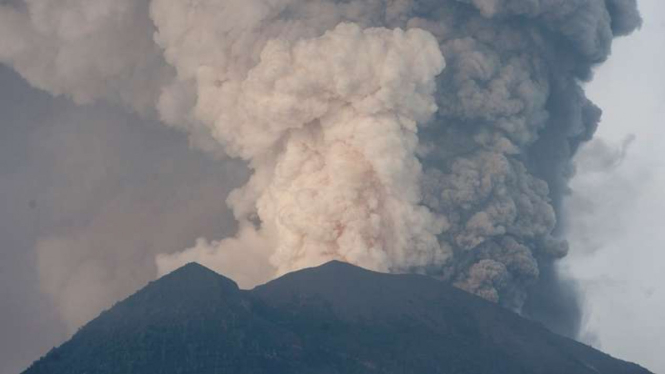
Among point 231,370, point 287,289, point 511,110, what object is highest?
point 511,110

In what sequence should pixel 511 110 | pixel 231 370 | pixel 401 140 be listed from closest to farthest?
pixel 231 370 < pixel 401 140 < pixel 511 110

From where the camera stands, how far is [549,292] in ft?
210

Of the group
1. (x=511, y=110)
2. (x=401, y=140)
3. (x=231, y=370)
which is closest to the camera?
(x=231, y=370)

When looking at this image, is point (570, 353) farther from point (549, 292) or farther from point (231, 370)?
point (231, 370)

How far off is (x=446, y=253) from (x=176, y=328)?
11.5 meters

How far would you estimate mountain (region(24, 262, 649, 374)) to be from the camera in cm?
5481

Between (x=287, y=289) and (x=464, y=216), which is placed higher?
(x=464, y=216)

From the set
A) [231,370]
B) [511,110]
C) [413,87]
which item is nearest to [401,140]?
[413,87]

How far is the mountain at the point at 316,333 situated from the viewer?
54812 millimetres

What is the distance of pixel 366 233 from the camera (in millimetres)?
57781

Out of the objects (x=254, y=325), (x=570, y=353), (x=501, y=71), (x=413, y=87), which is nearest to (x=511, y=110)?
(x=501, y=71)

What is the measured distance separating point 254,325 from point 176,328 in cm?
309

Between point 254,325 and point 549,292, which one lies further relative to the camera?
point 549,292

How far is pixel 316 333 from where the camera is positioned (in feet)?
190
